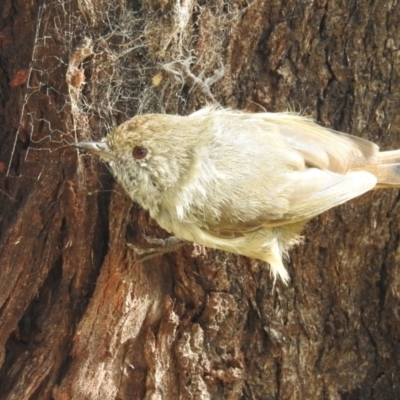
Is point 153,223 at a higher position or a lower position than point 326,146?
lower

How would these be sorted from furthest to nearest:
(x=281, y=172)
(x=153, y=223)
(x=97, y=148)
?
1. (x=153, y=223)
2. (x=281, y=172)
3. (x=97, y=148)

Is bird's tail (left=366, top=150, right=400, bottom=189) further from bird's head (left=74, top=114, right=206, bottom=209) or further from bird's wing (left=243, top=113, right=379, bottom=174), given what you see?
bird's head (left=74, top=114, right=206, bottom=209)

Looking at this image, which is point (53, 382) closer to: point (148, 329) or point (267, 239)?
point (148, 329)

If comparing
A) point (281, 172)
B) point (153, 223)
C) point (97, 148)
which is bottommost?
point (153, 223)

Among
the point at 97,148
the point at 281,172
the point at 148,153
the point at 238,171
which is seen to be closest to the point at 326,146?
the point at 281,172

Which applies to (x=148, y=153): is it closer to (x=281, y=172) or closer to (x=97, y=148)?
(x=97, y=148)

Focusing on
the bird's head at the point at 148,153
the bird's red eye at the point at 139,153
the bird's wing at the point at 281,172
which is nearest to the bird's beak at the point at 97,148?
the bird's head at the point at 148,153

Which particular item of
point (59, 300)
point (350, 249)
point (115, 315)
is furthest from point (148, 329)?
point (350, 249)

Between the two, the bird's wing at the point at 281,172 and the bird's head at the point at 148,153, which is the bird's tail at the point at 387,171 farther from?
the bird's head at the point at 148,153
